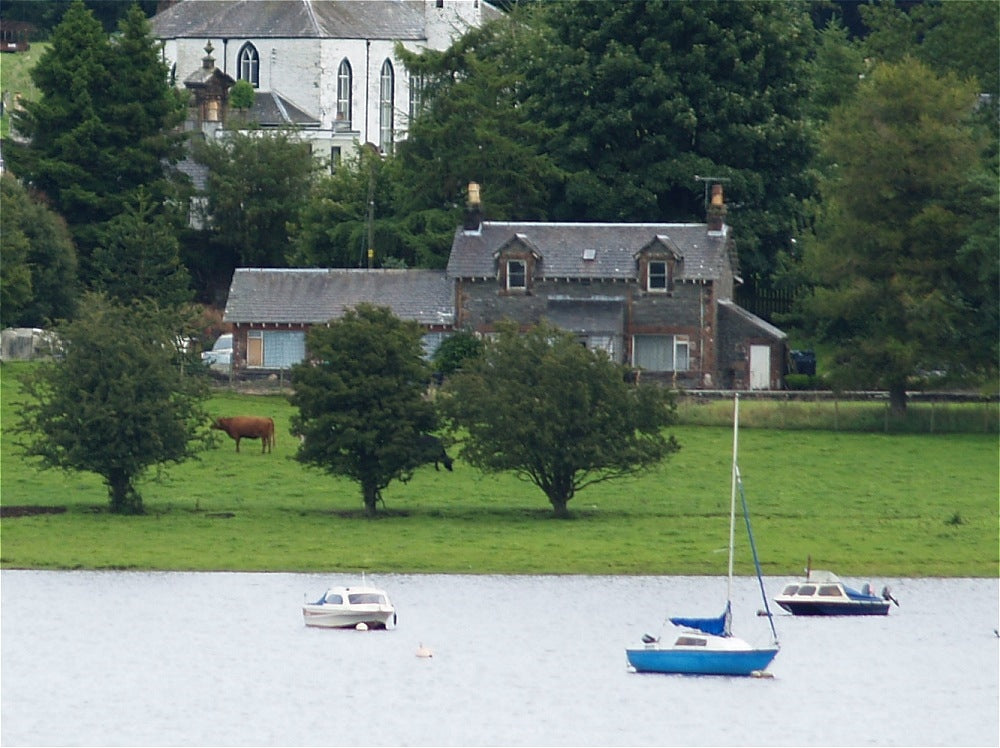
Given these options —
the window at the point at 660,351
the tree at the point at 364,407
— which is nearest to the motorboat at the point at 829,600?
the tree at the point at 364,407

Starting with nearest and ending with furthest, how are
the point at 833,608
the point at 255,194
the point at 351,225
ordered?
the point at 833,608
the point at 351,225
the point at 255,194

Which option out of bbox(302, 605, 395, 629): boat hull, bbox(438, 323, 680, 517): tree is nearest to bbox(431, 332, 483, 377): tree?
bbox(438, 323, 680, 517): tree

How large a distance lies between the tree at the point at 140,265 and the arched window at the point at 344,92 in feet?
179

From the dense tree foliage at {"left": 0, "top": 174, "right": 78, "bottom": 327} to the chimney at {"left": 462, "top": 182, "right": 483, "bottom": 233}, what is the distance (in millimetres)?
16664

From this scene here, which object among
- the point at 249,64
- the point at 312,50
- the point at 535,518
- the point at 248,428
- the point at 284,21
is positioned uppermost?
the point at 284,21

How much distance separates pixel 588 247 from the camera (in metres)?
94.9

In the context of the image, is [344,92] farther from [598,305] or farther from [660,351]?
[660,351]

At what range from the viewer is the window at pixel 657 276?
9388 cm

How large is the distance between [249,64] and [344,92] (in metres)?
6.55

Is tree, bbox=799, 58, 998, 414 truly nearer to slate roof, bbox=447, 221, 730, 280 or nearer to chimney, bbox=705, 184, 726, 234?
chimney, bbox=705, 184, 726, 234

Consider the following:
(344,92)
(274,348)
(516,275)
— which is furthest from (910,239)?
(344,92)

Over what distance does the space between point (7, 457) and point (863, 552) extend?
2655cm

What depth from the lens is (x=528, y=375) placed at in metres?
69.9

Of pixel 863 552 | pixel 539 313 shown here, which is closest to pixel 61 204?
pixel 539 313
